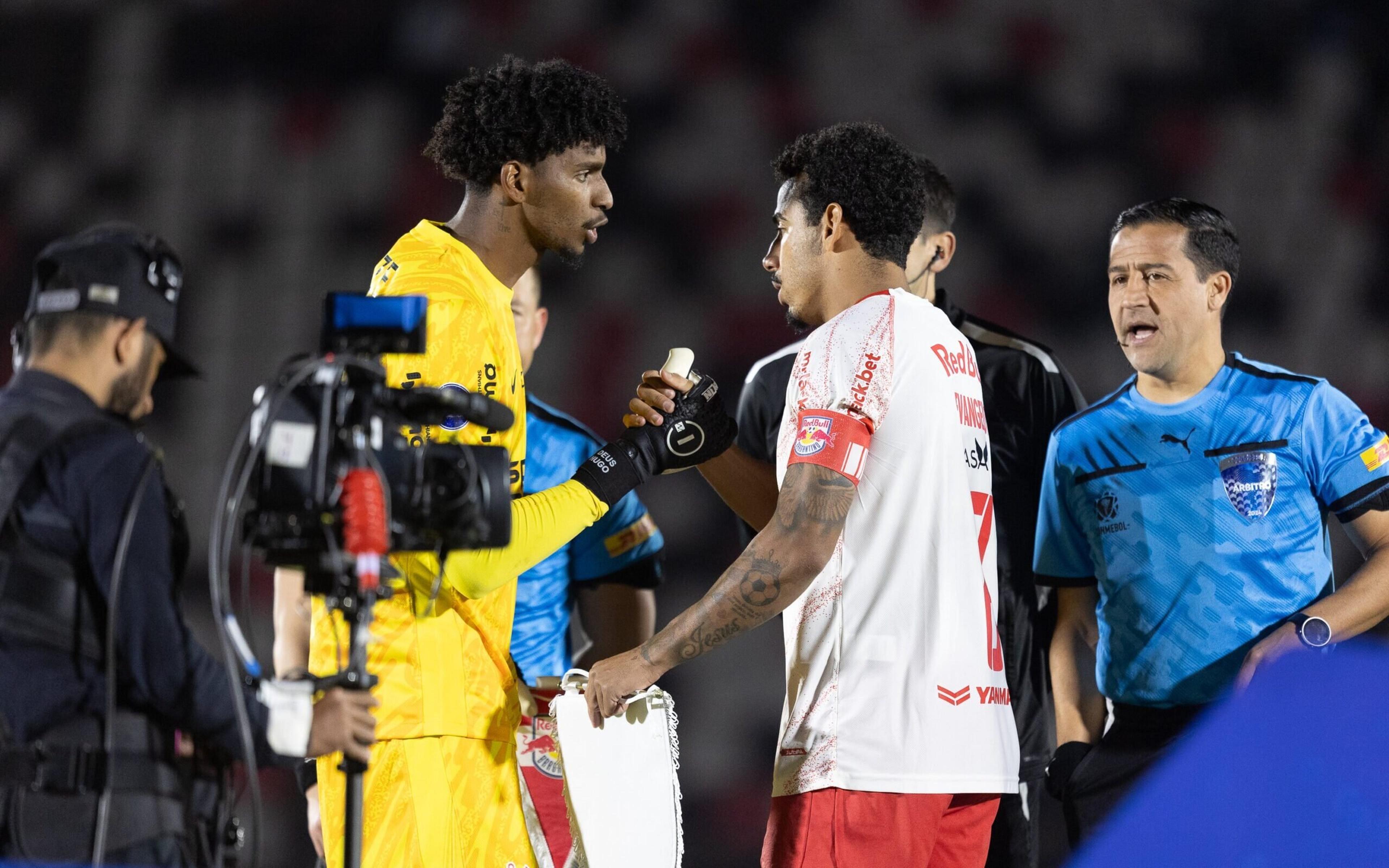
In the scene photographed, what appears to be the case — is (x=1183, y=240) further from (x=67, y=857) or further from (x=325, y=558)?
(x=67, y=857)

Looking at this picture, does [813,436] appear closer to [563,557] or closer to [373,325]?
[373,325]

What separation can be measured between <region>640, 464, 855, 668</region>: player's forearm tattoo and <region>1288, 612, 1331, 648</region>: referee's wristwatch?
830 mm

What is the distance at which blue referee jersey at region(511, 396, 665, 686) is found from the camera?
2758 millimetres

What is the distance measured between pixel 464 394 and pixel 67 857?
2.20 feet

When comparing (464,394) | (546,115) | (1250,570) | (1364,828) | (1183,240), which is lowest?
(1364,828)

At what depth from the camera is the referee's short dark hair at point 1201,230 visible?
239 centimetres

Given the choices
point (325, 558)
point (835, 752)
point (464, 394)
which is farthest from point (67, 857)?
point (835, 752)

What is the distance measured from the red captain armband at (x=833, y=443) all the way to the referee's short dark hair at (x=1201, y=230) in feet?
3.08

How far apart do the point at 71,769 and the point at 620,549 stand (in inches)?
60.6

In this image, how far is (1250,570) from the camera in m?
2.17

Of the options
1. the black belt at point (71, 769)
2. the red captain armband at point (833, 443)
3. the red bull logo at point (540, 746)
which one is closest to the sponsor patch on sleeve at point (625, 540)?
the red bull logo at point (540, 746)

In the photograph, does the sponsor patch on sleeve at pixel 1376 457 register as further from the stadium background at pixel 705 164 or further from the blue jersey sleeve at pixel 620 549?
the stadium background at pixel 705 164

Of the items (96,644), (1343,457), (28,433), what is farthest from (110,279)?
(1343,457)

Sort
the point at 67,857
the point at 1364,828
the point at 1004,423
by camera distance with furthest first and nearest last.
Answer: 1. the point at 1004,423
2. the point at 1364,828
3. the point at 67,857
